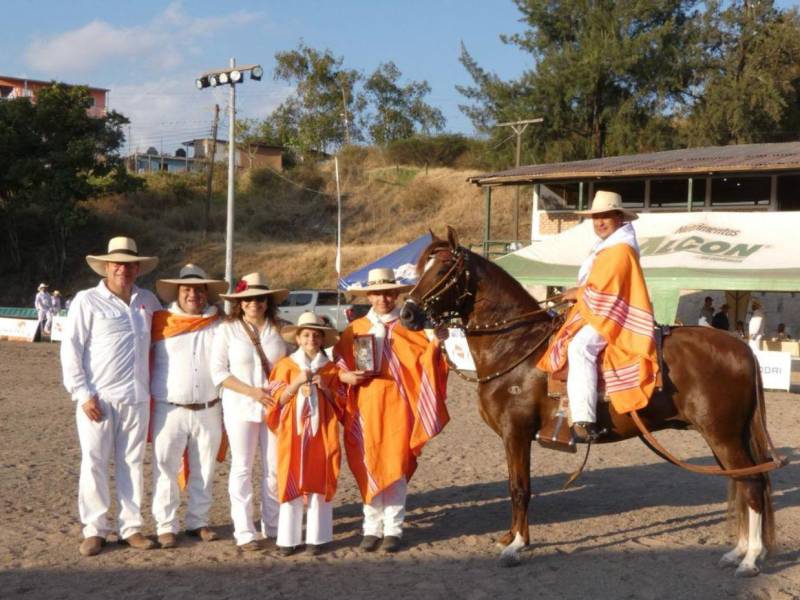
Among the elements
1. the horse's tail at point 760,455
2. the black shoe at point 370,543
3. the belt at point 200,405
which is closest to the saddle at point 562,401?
the horse's tail at point 760,455

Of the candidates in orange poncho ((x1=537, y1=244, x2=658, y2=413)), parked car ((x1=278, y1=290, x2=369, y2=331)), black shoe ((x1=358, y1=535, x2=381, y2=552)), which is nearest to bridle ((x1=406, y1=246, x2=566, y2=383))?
orange poncho ((x1=537, y1=244, x2=658, y2=413))

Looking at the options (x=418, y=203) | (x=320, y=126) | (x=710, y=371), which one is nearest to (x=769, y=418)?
(x=710, y=371)

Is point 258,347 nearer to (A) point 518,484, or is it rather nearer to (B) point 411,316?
(B) point 411,316

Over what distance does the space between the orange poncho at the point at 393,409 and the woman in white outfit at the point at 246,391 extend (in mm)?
530

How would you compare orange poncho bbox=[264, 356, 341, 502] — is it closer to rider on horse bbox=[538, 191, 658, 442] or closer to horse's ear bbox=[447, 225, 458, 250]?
horse's ear bbox=[447, 225, 458, 250]

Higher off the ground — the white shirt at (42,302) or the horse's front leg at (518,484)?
the white shirt at (42,302)

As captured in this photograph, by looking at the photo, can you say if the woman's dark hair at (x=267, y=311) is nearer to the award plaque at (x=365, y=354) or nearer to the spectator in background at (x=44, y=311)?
the award plaque at (x=365, y=354)

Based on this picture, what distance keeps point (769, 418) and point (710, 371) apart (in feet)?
25.1

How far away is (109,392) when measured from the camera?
224 inches

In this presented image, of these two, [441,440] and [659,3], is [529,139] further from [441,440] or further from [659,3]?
[441,440]

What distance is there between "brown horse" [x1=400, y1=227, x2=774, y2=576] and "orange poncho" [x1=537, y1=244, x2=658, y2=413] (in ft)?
0.74

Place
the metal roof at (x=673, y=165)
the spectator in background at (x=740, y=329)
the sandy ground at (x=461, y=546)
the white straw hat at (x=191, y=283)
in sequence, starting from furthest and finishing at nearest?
the metal roof at (x=673, y=165), the spectator in background at (x=740, y=329), the white straw hat at (x=191, y=283), the sandy ground at (x=461, y=546)

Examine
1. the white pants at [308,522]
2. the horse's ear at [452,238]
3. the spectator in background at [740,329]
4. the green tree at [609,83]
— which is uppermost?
the green tree at [609,83]

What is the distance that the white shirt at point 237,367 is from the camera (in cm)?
583
